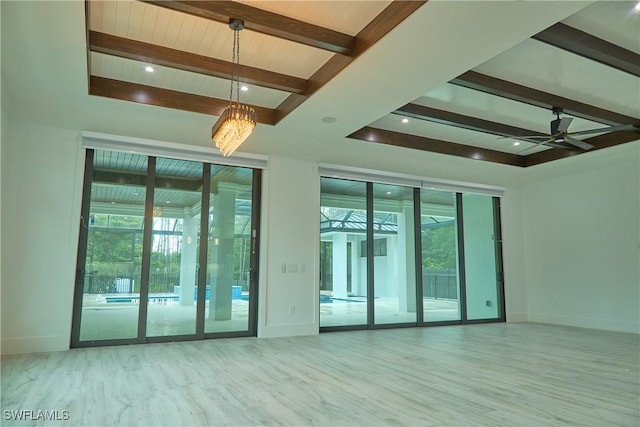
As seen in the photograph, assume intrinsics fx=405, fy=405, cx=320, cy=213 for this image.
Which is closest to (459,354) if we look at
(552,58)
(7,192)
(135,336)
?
(552,58)

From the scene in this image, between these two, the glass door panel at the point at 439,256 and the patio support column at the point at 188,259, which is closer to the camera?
the patio support column at the point at 188,259

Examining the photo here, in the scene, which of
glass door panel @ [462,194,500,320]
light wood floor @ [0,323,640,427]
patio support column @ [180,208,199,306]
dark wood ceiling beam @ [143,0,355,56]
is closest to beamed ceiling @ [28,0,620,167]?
dark wood ceiling beam @ [143,0,355,56]

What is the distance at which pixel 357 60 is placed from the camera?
3.88m

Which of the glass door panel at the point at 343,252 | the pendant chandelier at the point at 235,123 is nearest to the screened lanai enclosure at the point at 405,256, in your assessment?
the glass door panel at the point at 343,252

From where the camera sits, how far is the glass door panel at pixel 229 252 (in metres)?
6.06

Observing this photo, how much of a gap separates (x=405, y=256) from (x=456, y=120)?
2.79 meters

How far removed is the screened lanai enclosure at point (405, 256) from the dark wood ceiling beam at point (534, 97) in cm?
289

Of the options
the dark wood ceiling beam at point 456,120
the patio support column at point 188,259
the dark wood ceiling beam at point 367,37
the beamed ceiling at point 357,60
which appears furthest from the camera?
the patio support column at point 188,259

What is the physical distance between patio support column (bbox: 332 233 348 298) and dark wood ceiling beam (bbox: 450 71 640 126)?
3.31m

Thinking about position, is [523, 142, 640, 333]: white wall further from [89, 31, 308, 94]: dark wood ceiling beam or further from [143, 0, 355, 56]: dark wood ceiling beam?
[89, 31, 308, 94]: dark wood ceiling beam

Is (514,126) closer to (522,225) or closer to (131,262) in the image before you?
(522,225)

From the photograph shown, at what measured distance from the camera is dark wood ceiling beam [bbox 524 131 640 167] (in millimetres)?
6343

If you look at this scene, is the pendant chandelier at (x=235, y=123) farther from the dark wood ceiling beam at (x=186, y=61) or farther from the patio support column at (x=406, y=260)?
the patio support column at (x=406, y=260)

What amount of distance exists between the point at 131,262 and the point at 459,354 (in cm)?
450
